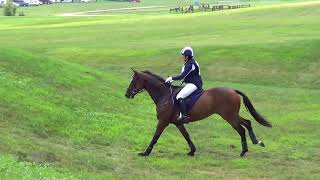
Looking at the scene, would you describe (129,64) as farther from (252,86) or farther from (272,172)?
(272,172)

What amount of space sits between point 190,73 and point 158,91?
130 centimetres

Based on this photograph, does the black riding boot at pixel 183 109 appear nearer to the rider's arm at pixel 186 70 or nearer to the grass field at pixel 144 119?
the rider's arm at pixel 186 70

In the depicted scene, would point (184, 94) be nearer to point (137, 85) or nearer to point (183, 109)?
point (183, 109)

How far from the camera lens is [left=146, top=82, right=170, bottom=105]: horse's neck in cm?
1816

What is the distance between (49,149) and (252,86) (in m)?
23.0

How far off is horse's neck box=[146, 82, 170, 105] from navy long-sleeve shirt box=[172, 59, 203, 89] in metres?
0.80

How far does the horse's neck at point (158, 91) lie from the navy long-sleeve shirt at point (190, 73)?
80 cm

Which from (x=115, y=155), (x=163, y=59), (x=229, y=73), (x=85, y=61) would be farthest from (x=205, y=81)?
(x=115, y=155)

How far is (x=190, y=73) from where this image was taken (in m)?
17.6

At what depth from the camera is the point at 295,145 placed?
20797mm

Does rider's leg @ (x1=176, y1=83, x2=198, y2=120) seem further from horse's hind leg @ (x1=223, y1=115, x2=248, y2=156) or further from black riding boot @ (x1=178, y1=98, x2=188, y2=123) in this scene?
horse's hind leg @ (x1=223, y1=115, x2=248, y2=156)

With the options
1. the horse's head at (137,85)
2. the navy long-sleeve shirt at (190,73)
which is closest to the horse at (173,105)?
the horse's head at (137,85)

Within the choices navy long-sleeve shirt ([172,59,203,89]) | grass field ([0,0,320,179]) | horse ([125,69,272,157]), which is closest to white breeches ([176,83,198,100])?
navy long-sleeve shirt ([172,59,203,89])

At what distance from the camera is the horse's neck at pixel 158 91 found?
18.2 meters
